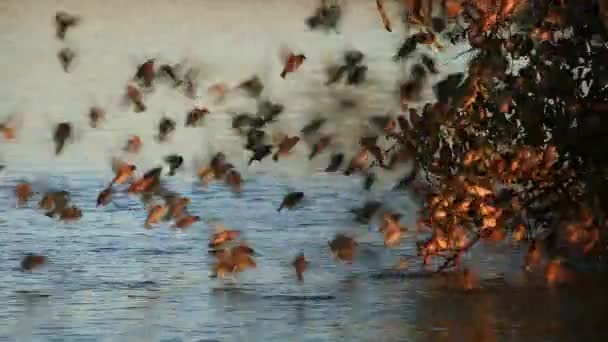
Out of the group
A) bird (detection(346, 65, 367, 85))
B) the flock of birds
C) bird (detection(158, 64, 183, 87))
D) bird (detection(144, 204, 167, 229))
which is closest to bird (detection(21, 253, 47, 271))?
the flock of birds

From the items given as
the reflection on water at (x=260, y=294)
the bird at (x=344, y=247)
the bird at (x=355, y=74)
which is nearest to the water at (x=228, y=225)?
the reflection on water at (x=260, y=294)

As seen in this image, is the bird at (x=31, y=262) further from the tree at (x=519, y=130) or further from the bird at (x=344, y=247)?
the tree at (x=519, y=130)

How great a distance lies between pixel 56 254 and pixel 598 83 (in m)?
3.49

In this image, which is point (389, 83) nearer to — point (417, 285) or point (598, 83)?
point (417, 285)

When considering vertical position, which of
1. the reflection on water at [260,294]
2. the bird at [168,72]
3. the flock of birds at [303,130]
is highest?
the bird at [168,72]

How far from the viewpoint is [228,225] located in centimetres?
984

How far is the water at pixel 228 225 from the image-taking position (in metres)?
7.50

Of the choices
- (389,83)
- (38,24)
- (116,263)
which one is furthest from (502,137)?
(38,24)

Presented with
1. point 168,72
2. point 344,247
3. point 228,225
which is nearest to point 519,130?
point 344,247

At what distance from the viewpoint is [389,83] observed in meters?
12.8

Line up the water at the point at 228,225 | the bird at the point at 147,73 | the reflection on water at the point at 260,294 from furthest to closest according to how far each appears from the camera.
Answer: the water at the point at 228,225 → the reflection on water at the point at 260,294 → the bird at the point at 147,73

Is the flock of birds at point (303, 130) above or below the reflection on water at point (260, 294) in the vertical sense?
above

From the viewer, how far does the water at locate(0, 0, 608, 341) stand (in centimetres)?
750

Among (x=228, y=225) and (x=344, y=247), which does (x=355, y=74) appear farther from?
(x=228, y=225)
